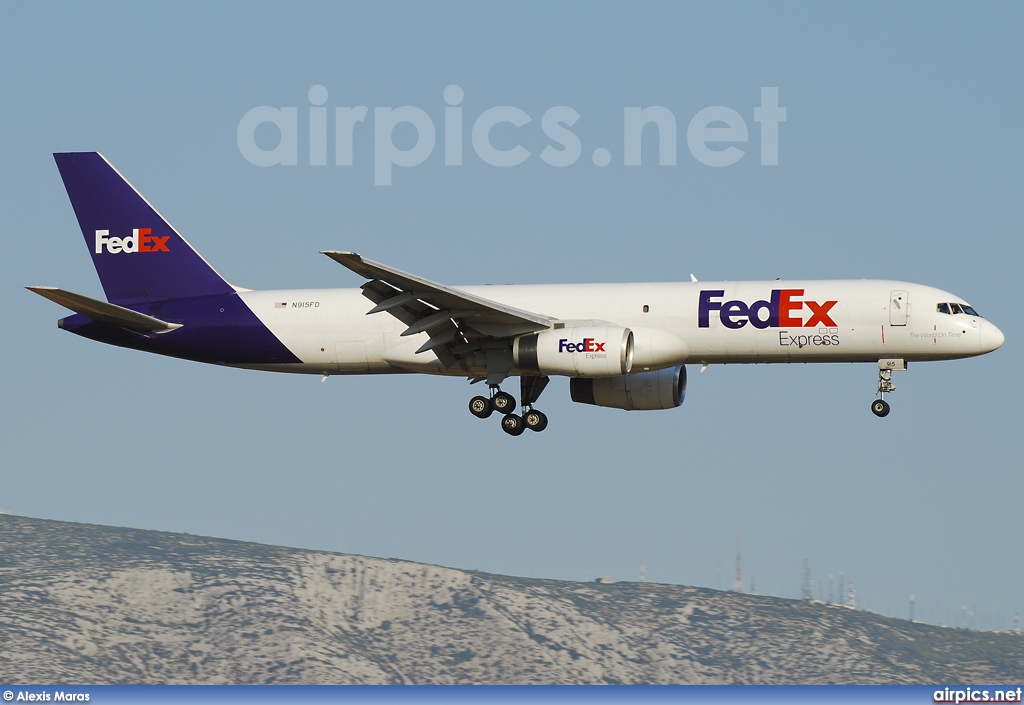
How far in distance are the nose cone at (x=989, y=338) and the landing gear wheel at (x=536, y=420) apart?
15139mm

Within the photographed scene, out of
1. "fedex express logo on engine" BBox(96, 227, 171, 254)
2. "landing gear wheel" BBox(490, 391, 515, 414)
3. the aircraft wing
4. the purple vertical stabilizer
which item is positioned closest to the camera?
the aircraft wing

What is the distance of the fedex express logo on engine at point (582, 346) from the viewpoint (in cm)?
4978

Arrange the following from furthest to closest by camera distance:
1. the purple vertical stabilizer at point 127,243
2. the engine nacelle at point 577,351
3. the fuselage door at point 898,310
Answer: the purple vertical stabilizer at point 127,243 < the fuselage door at point 898,310 < the engine nacelle at point 577,351

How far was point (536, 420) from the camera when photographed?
54219 mm

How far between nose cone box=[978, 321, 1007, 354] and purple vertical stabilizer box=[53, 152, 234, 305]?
2687 cm

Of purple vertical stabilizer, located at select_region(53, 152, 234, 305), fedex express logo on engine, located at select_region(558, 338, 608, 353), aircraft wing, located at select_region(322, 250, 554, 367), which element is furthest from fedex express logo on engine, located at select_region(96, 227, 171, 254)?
fedex express logo on engine, located at select_region(558, 338, 608, 353)

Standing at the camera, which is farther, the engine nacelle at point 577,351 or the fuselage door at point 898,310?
the fuselage door at point 898,310

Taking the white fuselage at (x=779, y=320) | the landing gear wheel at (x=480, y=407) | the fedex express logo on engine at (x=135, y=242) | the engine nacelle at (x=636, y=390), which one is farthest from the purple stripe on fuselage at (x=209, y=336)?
the engine nacelle at (x=636, y=390)

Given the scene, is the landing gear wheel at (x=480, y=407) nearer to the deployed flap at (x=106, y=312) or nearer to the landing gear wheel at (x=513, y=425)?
the landing gear wheel at (x=513, y=425)

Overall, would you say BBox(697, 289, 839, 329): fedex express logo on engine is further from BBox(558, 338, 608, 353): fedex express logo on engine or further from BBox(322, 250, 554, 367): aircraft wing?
BBox(322, 250, 554, 367): aircraft wing

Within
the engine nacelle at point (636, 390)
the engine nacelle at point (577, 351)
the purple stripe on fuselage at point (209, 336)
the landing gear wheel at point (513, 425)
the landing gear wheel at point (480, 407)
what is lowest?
the landing gear wheel at point (513, 425)

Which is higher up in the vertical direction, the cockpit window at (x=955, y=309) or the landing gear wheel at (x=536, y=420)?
the cockpit window at (x=955, y=309)

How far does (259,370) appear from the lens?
55906 millimetres

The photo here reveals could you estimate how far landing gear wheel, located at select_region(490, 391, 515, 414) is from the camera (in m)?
53.9
